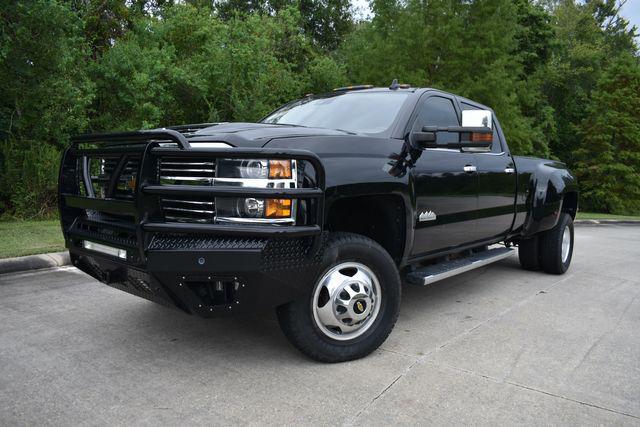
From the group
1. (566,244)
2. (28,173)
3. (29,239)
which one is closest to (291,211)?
(566,244)

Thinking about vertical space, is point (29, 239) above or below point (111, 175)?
below

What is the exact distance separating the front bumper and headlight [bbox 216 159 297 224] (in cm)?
13

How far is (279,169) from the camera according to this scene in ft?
9.36

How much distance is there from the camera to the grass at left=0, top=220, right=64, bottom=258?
6.05 m

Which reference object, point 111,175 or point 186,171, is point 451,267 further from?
point 111,175

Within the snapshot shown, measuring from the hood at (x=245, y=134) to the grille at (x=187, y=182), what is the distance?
7.0 inches

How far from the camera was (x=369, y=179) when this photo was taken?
3357 mm

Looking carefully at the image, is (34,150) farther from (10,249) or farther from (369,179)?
(369,179)

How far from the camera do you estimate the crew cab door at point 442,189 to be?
12.9 feet

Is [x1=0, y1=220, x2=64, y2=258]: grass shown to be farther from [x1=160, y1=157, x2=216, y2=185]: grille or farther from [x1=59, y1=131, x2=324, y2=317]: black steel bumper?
[x1=160, y1=157, x2=216, y2=185]: grille

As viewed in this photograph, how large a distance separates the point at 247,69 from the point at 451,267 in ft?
32.9

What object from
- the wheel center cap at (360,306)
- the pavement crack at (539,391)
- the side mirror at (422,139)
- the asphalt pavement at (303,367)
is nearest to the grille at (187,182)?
the asphalt pavement at (303,367)

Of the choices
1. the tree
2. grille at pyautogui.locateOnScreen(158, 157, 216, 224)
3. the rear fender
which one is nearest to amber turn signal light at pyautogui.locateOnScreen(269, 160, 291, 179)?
grille at pyautogui.locateOnScreen(158, 157, 216, 224)

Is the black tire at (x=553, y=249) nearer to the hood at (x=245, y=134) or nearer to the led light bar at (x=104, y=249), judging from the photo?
the hood at (x=245, y=134)
